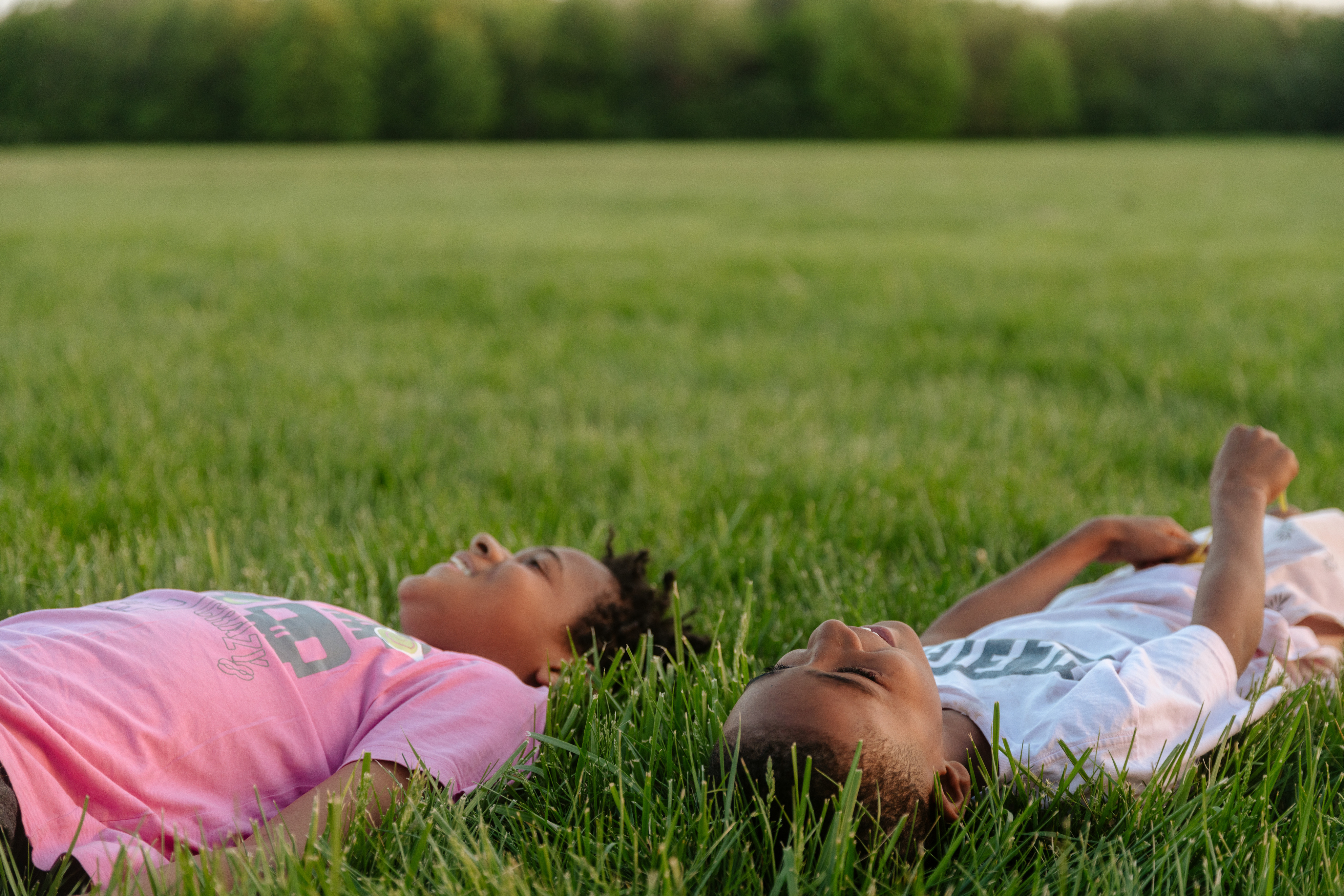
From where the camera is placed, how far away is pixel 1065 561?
97.2 inches

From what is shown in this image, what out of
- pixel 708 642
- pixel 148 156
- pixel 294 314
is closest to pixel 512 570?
pixel 708 642

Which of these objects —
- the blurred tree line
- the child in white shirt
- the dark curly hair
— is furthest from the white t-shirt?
the blurred tree line

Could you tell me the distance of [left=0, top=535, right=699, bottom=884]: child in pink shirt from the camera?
4.96 feet

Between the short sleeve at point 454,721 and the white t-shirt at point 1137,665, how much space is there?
2.55 feet

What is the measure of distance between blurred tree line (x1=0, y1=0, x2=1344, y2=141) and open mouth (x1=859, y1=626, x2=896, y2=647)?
5134 centimetres

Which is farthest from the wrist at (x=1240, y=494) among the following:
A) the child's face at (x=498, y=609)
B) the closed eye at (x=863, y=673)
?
the child's face at (x=498, y=609)

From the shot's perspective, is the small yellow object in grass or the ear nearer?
the ear

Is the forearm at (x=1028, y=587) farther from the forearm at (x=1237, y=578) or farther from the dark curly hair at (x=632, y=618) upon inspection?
the dark curly hair at (x=632, y=618)

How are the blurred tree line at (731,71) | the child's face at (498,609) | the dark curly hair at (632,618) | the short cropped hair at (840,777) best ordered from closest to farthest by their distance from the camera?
the short cropped hair at (840,777), the child's face at (498,609), the dark curly hair at (632,618), the blurred tree line at (731,71)

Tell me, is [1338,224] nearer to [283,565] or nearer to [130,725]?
[283,565]

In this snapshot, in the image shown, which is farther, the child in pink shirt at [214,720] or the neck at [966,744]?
the neck at [966,744]

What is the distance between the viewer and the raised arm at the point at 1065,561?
2383 millimetres

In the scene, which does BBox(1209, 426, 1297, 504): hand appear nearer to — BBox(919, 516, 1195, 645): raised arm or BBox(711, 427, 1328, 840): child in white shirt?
BBox(711, 427, 1328, 840): child in white shirt

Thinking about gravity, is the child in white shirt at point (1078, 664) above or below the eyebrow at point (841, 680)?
below
